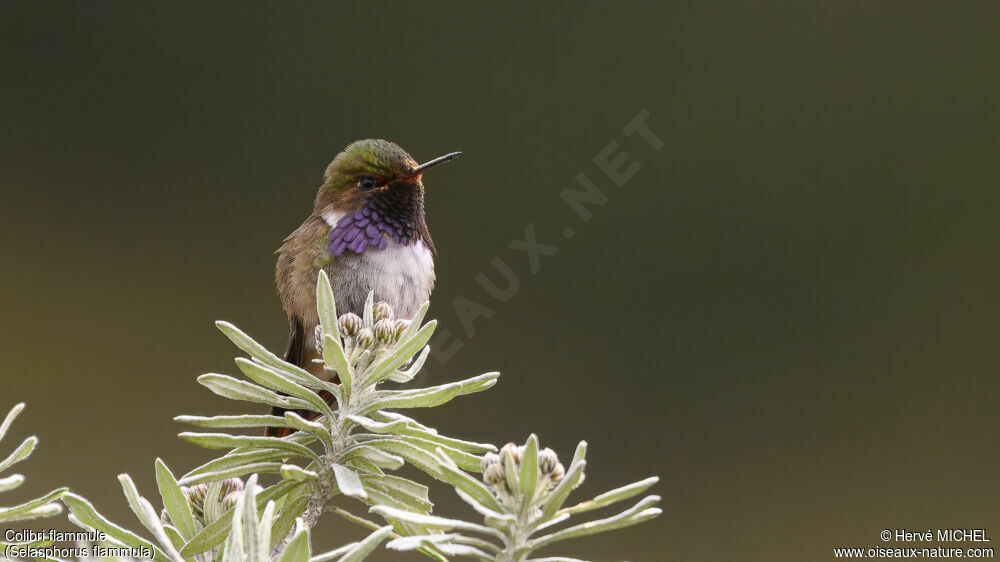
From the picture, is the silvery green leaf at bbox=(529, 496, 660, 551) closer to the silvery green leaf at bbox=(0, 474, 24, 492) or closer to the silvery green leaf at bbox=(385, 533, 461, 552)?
the silvery green leaf at bbox=(385, 533, 461, 552)

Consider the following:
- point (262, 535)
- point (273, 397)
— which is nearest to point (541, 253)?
point (273, 397)

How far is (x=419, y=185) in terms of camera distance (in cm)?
128

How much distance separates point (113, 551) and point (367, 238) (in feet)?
2.57

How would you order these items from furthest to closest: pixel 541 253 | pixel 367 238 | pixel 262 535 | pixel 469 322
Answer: pixel 541 253 → pixel 469 322 → pixel 367 238 → pixel 262 535

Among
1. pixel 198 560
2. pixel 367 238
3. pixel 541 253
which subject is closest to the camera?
pixel 198 560

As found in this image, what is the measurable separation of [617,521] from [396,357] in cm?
20

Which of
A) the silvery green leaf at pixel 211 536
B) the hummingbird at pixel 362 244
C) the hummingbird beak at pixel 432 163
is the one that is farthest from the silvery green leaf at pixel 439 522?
the hummingbird at pixel 362 244

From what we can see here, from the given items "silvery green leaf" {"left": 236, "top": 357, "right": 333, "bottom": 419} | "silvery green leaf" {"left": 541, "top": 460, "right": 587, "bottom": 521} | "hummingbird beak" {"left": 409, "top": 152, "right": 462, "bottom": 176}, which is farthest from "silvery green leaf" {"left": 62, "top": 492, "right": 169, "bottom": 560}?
"hummingbird beak" {"left": 409, "top": 152, "right": 462, "bottom": 176}

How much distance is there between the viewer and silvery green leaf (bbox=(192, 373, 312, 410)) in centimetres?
58

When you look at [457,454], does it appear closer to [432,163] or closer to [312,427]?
[312,427]

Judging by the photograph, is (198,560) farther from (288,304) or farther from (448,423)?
(448,423)

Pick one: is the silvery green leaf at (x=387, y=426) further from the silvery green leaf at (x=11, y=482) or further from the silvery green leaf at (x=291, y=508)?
the silvery green leaf at (x=11, y=482)

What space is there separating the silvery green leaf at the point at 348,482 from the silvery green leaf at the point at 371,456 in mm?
15

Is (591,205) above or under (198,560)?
above
